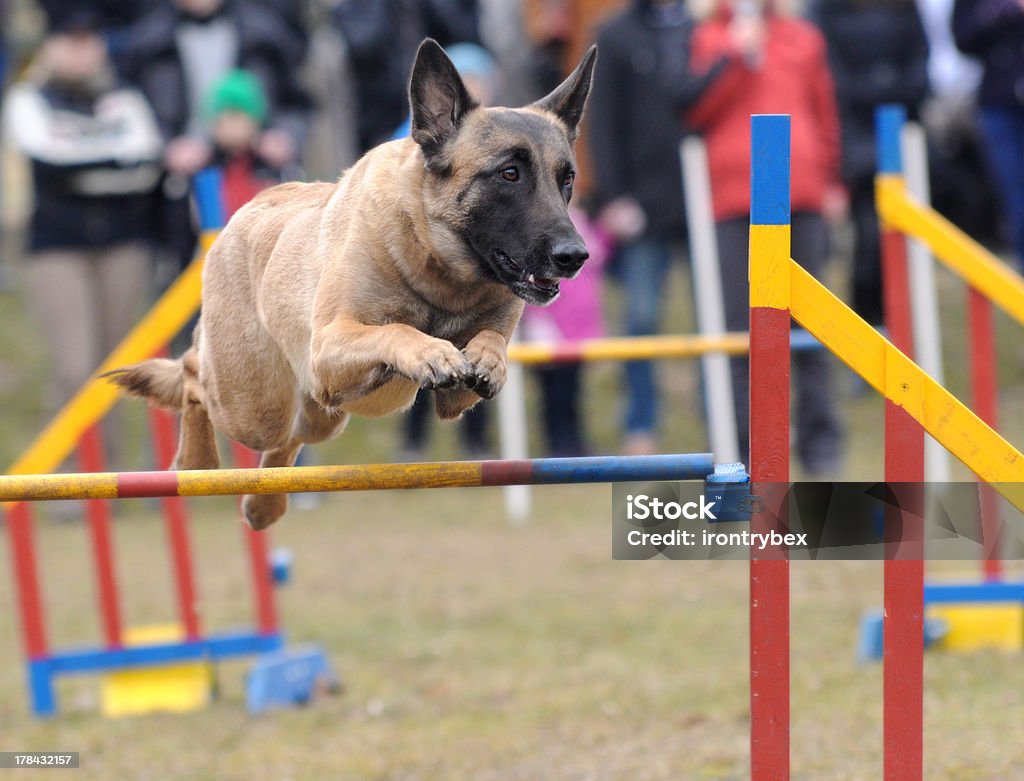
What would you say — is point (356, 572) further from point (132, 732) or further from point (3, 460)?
point (3, 460)

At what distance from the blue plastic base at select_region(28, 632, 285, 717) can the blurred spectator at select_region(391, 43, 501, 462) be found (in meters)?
2.55

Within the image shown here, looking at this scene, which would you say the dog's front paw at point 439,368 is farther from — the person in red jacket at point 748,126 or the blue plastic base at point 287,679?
the person in red jacket at point 748,126

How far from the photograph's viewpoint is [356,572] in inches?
352

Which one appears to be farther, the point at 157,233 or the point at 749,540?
the point at 157,233

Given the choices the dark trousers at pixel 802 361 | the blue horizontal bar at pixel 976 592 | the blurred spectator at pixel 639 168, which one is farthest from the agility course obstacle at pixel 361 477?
the blurred spectator at pixel 639 168

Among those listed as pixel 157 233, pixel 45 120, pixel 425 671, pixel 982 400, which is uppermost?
pixel 45 120

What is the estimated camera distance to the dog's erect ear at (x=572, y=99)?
424cm

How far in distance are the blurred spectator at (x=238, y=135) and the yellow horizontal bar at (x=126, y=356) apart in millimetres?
2479

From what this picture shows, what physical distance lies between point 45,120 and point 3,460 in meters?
3.03

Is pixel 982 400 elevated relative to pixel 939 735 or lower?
elevated

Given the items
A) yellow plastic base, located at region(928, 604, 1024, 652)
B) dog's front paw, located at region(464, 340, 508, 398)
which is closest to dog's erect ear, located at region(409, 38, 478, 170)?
dog's front paw, located at region(464, 340, 508, 398)

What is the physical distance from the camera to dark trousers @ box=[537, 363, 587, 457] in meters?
10.8

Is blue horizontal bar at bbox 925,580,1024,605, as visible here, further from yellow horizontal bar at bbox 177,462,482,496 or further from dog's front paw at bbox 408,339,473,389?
dog's front paw at bbox 408,339,473,389

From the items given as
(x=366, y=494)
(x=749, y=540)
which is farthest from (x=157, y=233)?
(x=749, y=540)
